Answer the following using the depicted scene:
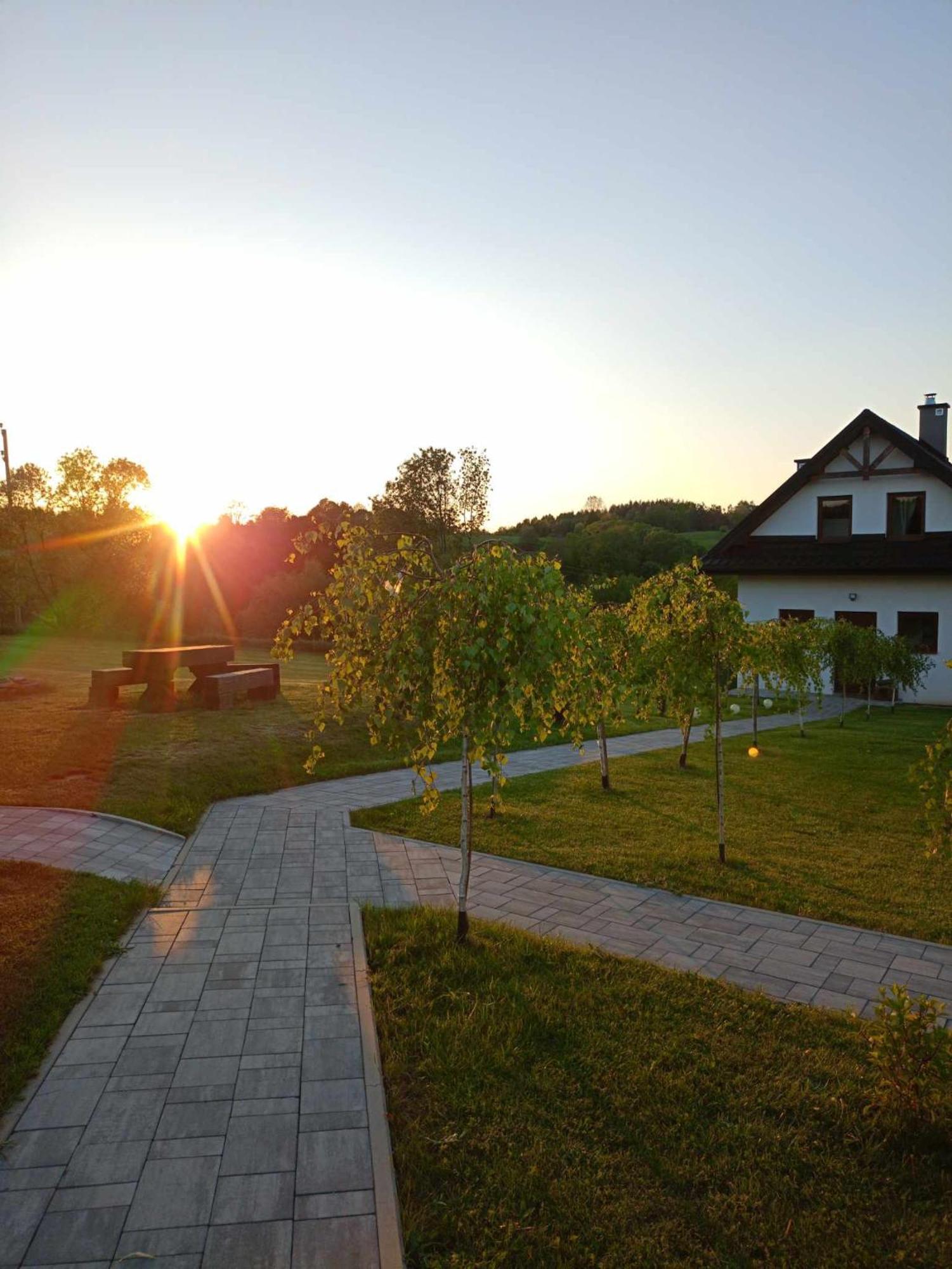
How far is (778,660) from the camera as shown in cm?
1380

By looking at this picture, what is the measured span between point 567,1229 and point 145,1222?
1.76 m

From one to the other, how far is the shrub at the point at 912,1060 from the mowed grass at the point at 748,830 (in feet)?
7.99

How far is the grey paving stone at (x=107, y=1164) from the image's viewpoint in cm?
353

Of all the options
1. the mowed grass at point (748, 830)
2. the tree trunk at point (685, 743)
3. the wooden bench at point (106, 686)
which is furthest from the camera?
the wooden bench at point (106, 686)

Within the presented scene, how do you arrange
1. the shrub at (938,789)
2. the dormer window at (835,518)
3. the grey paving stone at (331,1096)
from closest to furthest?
1. the shrub at (938,789)
2. the grey paving stone at (331,1096)
3. the dormer window at (835,518)

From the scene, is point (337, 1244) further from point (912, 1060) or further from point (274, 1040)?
point (912, 1060)

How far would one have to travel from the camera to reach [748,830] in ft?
31.5

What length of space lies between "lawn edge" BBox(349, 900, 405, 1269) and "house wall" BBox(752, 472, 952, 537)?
2200 centimetres

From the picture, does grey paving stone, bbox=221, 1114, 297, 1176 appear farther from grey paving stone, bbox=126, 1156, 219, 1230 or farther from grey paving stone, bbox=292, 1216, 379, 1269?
grey paving stone, bbox=292, 1216, 379, 1269

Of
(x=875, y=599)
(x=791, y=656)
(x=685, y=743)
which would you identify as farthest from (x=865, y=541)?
(x=685, y=743)

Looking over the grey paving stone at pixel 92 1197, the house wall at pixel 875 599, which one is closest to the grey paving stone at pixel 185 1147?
the grey paving stone at pixel 92 1197

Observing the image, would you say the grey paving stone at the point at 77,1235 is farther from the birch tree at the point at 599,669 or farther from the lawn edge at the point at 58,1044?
the birch tree at the point at 599,669

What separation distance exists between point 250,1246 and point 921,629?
23444 millimetres

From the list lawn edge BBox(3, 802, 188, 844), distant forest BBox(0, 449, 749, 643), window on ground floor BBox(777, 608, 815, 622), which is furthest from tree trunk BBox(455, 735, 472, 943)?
distant forest BBox(0, 449, 749, 643)
